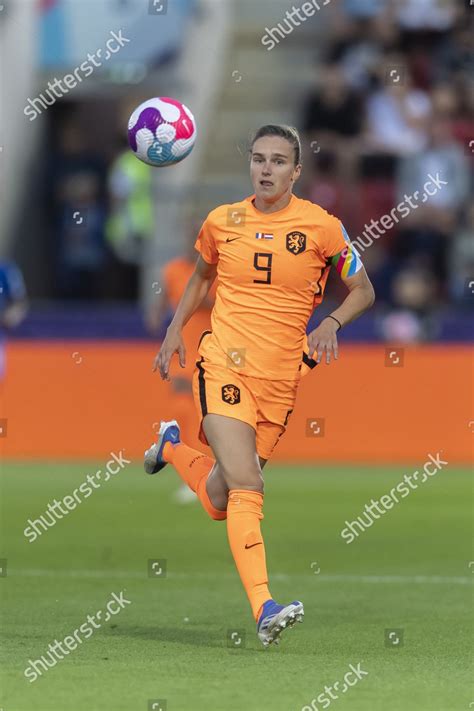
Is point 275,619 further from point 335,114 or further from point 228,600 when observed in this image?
point 335,114

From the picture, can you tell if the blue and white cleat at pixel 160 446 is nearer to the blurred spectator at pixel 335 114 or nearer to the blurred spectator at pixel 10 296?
the blurred spectator at pixel 10 296

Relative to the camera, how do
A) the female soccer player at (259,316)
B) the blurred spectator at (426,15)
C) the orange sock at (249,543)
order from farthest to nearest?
1. the blurred spectator at (426,15)
2. the female soccer player at (259,316)
3. the orange sock at (249,543)

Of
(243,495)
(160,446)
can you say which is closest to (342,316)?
(243,495)

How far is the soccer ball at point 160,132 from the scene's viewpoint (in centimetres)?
834

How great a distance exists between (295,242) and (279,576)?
3109 millimetres

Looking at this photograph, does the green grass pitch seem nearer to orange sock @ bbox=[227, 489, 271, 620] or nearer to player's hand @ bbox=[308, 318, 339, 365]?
orange sock @ bbox=[227, 489, 271, 620]
